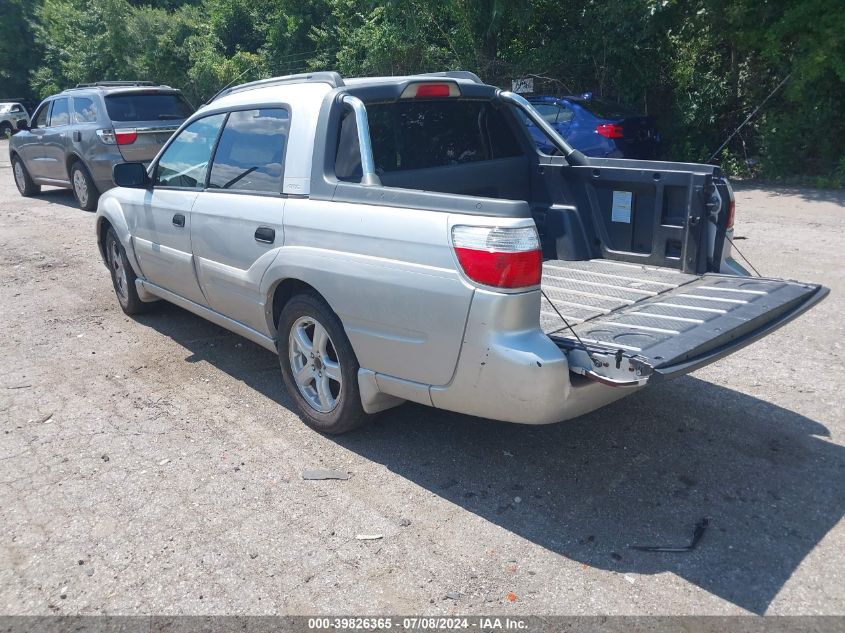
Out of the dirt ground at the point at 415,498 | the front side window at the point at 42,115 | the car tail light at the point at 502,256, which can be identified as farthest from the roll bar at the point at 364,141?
the front side window at the point at 42,115

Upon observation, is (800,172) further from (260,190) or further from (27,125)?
(27,125)

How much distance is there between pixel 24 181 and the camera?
49.1 feet

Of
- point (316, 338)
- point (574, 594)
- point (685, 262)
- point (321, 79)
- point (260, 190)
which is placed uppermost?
point (321, 79)

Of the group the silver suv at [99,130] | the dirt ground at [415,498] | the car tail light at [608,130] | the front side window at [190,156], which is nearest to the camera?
the dirt ground at [415,498]

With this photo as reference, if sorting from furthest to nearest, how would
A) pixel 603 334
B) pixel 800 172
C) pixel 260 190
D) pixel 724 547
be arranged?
1. pixel 800 172
2. pixel 260 190
3. pixel 603 334
4. pixel 724 547

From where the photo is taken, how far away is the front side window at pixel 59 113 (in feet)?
41.2

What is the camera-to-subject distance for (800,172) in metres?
13.7

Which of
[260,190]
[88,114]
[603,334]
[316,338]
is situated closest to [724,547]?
[603,334]

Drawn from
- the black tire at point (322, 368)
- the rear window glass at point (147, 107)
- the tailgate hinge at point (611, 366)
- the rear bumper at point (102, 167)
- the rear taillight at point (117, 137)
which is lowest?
the black tire at point (322, 368)

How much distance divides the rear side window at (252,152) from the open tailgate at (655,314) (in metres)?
1.82

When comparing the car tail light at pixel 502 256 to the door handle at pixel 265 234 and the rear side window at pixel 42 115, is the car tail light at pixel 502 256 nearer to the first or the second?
the door handle at pixel 265 234

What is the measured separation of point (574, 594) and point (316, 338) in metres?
2.03

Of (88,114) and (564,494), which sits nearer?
(564,494)

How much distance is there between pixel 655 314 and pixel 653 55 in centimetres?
1277
